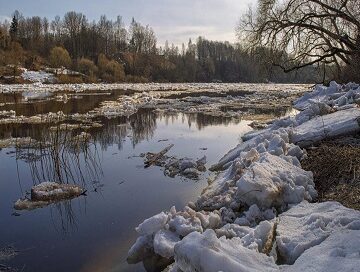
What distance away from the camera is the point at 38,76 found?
48156 millimetres

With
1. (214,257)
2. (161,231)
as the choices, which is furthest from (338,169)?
(214,257)

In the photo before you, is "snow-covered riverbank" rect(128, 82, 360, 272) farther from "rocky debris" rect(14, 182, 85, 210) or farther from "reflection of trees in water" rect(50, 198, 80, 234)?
"rocky debris" rect(14, 182, 85, 210)

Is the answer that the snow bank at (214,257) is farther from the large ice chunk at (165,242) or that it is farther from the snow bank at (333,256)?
the large ice chunk at (165,242)

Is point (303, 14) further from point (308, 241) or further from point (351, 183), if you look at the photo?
point (308, 241)

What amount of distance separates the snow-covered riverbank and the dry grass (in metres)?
0.22

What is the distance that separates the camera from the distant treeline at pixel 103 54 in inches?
2232

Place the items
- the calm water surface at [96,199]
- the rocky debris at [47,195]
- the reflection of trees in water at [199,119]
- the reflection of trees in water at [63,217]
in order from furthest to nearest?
1. the reflection of trees in water at [199,119]
2. the rocky debris at [47,195]
3. the reflection of trees in water at [63,217]
4. the calm water surface at [96,199]

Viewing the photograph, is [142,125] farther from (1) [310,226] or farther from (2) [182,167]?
(1) [310,226]

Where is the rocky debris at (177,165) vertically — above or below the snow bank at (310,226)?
below

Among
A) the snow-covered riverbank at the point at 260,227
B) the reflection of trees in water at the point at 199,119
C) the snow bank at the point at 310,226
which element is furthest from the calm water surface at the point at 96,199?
the reflection of trees in water at the point at 199,119

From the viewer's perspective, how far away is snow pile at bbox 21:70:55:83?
46.1m

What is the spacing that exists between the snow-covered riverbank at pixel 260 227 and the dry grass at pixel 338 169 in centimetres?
22

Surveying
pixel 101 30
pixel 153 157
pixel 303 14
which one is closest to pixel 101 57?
pixel 101 30

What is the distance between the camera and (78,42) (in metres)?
69.6
